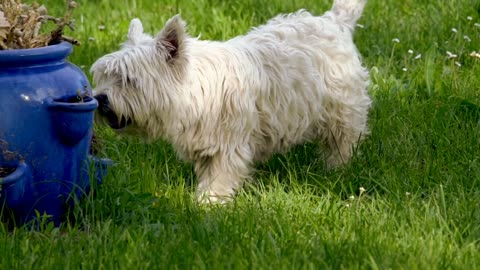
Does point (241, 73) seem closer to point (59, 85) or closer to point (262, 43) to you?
point (262, 43)

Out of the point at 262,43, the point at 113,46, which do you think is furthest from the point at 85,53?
the point at 262,43

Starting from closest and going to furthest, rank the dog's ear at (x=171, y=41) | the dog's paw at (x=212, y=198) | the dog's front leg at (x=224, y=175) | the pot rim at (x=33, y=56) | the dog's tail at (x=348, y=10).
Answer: the pot rim at (x=33, y=56), the dog's ear at (x=171, y=41), the dog's paw at (x=212, y=198), the dog's front leg at (x=224, y=175), the dog's tail at (x=348, y=10)

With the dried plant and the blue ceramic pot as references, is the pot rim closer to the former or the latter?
the blue ceramic pot

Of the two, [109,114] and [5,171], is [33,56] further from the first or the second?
[109,114]

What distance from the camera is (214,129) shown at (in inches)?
193

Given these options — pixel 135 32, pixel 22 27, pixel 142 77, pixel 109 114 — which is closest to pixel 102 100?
pixel 109 114

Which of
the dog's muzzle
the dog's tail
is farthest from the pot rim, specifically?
the dog's tail

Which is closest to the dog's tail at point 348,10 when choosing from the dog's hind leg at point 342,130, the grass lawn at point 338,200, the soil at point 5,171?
the dog's hind leg at point 342,130

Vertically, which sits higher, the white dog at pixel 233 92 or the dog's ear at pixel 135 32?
the dog's ear at pixel 135 32

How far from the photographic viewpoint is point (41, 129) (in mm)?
4090

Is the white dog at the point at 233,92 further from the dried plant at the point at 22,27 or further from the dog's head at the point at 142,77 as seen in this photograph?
the dried plant at the point at 22,27

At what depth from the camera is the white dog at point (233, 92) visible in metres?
4.75

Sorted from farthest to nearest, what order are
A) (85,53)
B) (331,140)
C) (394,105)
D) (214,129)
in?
1. (85,53)
2. (394,105)
3. (331,140)
4. (214,129)

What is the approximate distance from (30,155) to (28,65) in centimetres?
37
